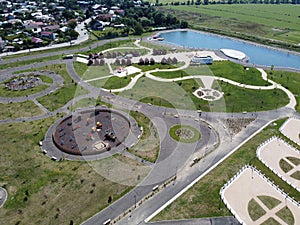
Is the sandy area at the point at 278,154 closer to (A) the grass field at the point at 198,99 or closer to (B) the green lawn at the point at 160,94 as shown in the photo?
(A) the grass field at the point at 198,99

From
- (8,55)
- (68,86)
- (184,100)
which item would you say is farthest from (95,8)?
(184,100)

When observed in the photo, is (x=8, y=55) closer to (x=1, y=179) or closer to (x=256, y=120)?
(x=1, y=179)

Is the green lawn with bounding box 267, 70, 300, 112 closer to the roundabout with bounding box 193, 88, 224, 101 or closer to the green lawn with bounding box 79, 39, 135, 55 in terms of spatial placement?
the roundabout with bounding box 193, 88, 224, 101

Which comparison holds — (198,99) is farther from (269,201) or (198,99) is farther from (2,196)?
(2,196)

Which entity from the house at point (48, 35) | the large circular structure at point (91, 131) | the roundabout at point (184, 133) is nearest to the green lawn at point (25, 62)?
the house at point (48, 35)

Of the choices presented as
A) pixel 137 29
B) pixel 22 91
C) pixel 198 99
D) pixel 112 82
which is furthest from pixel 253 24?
pixel 22 91
